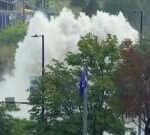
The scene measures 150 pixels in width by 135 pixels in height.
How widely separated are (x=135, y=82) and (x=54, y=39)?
38.8m

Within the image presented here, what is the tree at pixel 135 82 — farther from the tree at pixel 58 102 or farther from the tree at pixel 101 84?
the tree at pixel 58 102

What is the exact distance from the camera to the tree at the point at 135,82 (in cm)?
2780

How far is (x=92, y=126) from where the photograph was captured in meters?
28.9

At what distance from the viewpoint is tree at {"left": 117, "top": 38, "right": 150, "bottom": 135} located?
27.8m

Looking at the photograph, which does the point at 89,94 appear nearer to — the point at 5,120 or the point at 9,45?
the point at 5,120

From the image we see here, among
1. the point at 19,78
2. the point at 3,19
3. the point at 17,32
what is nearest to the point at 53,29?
the point at 19,78

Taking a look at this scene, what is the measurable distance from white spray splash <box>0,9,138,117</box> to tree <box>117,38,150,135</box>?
33.4 metres

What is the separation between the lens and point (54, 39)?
66.4 m

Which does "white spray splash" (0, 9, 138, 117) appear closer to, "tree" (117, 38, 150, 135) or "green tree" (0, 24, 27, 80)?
"green tree" (0, 24, 27, 80)

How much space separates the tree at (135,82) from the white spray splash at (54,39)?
33424mm

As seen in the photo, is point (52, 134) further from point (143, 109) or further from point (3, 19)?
point (3, 19)

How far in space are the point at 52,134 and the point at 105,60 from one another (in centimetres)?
327

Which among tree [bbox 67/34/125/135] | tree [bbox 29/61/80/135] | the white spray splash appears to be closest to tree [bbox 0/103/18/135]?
Answer: tree [bbox 29/61/80/135]

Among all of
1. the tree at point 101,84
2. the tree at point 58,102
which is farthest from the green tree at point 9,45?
the tree at point 101,84
